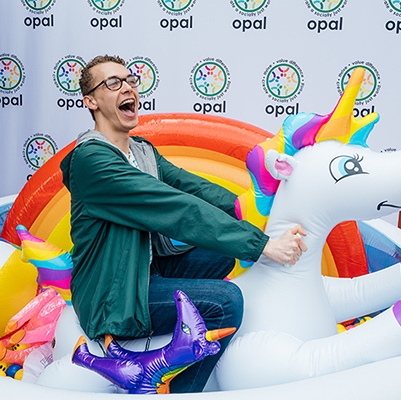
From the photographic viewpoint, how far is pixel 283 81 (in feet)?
10.00

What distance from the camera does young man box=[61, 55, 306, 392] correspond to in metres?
1.15

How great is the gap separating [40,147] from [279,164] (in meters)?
2.33

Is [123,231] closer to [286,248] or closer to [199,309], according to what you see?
[199,309]

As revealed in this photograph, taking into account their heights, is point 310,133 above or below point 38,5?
below

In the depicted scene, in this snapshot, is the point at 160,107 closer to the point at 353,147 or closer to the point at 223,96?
the point at 223,96

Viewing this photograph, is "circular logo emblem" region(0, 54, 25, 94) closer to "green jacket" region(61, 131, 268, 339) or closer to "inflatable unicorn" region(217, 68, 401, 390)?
"green jacket" region(61, 131, 268, 339)

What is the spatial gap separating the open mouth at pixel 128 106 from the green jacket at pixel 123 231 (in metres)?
0.19

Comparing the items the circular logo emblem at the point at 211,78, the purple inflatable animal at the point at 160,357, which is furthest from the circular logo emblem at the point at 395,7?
the purple inflatable animal at the point at 160,357

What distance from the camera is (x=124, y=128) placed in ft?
4.58

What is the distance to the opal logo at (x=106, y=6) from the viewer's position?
306cm

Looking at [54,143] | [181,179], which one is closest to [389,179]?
[181,179]

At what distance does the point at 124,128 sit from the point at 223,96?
5.78 ft

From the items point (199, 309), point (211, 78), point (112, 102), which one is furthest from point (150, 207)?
point (211, 78)

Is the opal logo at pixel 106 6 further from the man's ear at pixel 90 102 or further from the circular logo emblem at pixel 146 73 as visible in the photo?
the man's ear at pixel 90 102
